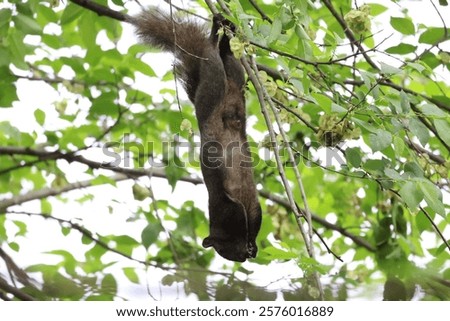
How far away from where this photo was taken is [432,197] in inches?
106

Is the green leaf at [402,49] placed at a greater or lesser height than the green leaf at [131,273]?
greater

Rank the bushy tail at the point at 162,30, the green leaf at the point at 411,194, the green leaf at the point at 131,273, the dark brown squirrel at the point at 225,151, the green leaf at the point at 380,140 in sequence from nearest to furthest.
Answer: the green leaf at the point at 411,194 → the green leaf at the point at 380,140 → the dark brown squirrel at the point at 225,151 → the bushy tail at the point at 162,30 → the green leaf at the point at 131,273

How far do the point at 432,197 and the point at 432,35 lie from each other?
1327 mm

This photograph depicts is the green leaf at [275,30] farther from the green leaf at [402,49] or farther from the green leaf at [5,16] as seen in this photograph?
the green leaf at [5,16]

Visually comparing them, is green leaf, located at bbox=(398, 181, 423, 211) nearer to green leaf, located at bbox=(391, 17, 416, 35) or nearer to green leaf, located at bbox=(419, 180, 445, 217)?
green leaf, located at bbox=(419, 180, 445, 217)

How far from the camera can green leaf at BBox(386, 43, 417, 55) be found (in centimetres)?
373

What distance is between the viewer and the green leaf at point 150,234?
4.26 m

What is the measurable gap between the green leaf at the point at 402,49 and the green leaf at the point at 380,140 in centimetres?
104

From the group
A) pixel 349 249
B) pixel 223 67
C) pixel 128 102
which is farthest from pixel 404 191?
pixel 349 249

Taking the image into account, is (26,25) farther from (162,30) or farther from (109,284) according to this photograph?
(109,284)

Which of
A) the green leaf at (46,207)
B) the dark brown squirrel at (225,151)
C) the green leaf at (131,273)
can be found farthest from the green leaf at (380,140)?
the green leaf at (46,207)

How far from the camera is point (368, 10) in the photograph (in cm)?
305

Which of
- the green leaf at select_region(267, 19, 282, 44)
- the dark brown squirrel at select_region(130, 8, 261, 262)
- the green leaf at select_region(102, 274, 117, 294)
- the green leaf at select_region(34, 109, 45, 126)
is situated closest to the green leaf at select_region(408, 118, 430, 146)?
the green leaf at select_region(267, 19, 282, 44)

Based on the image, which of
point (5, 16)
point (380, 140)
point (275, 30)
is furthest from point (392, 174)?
point (5, 16)
